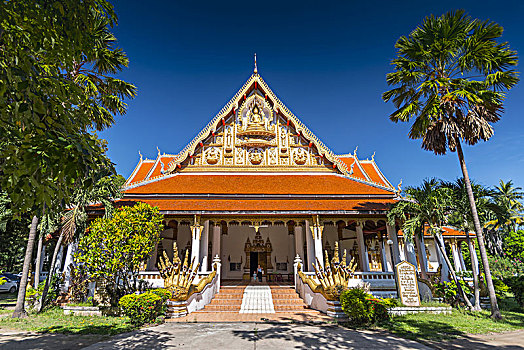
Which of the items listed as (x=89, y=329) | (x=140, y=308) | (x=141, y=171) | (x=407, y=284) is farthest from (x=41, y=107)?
(x=141, y=171)

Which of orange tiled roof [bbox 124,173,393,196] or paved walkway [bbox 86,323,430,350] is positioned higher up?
orange tiled roof [bbox 124,173,393,196]

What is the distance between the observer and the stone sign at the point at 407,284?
1095cm

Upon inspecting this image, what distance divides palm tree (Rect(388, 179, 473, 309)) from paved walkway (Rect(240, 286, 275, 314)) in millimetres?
6516

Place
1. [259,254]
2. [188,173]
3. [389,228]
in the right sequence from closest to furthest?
[389,228]
[188,173]
[259,254]

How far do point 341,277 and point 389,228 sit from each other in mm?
5227

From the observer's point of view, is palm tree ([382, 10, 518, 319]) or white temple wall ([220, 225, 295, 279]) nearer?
palm tree ([382, 10, 518, 319])

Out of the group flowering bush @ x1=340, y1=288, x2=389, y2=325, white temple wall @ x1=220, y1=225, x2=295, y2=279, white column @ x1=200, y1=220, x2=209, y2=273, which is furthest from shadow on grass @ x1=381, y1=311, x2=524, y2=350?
white temple wall @ x1=220, y1=225, x2=295, y2=279

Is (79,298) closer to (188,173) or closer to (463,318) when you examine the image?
(188,173)

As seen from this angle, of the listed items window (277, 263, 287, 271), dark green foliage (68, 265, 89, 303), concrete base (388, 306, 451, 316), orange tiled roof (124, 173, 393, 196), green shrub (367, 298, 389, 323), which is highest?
orange tiled roof (124, 173, 393, 196)

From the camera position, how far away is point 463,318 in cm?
995

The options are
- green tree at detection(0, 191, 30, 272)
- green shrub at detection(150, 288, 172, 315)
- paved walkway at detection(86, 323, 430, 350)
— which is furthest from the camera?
green tree at detection(0, 191, 30, 272)

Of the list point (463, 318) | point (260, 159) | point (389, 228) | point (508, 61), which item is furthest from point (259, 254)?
point (508, 61)

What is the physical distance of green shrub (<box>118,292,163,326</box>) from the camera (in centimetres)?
888

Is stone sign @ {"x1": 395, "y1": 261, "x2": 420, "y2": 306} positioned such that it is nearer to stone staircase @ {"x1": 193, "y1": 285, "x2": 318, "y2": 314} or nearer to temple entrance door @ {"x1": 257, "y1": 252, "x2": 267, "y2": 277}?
stone staircase @ {"x1": 193, "y1": 285, "x2": 318, "y2": 314}
